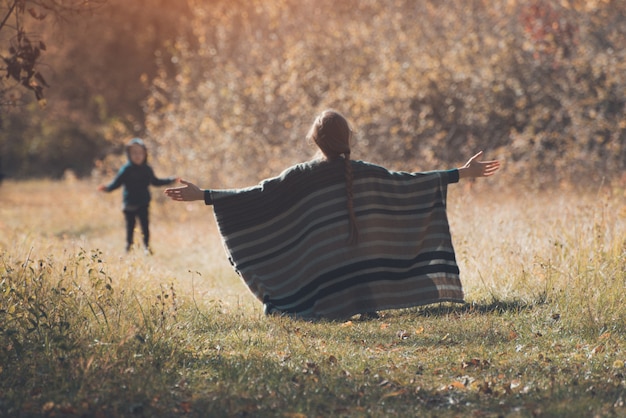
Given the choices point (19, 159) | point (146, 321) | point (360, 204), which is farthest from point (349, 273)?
point (19, 159)

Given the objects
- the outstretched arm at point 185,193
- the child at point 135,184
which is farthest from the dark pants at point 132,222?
the outstretched arm at point 185,193

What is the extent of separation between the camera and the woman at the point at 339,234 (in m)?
7.52

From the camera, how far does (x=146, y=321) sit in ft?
19.6

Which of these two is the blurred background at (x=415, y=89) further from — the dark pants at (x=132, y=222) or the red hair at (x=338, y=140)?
the red hair at (x=338, y=140)

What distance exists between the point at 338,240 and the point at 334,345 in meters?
1.27

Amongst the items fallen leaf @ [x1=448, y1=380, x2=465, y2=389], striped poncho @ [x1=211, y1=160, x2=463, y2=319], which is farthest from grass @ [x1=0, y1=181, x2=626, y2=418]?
striped poncho @ [x1=211, y1=160, x2=463, y2=319]

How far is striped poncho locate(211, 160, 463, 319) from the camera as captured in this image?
7.53m

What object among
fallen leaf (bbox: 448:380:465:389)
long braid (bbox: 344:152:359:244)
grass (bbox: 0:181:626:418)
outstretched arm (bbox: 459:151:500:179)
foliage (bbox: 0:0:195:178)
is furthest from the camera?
foliage (bbox: 0:0:195:178)

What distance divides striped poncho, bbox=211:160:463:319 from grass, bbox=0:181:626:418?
0.24 meters

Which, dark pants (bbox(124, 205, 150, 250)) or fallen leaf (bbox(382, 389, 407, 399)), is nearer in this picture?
fallen leaf (bbox(382, 389, 407, 399))

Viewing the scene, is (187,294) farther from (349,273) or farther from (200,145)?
(200,145)

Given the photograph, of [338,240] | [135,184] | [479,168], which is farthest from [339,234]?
[135,184]

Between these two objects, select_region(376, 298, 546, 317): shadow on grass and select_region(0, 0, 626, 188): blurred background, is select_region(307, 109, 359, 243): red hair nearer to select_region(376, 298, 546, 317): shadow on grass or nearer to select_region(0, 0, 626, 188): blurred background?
select_region(376, 298, 546, 317): shadow on grass

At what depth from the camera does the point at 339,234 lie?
7.54 metres
